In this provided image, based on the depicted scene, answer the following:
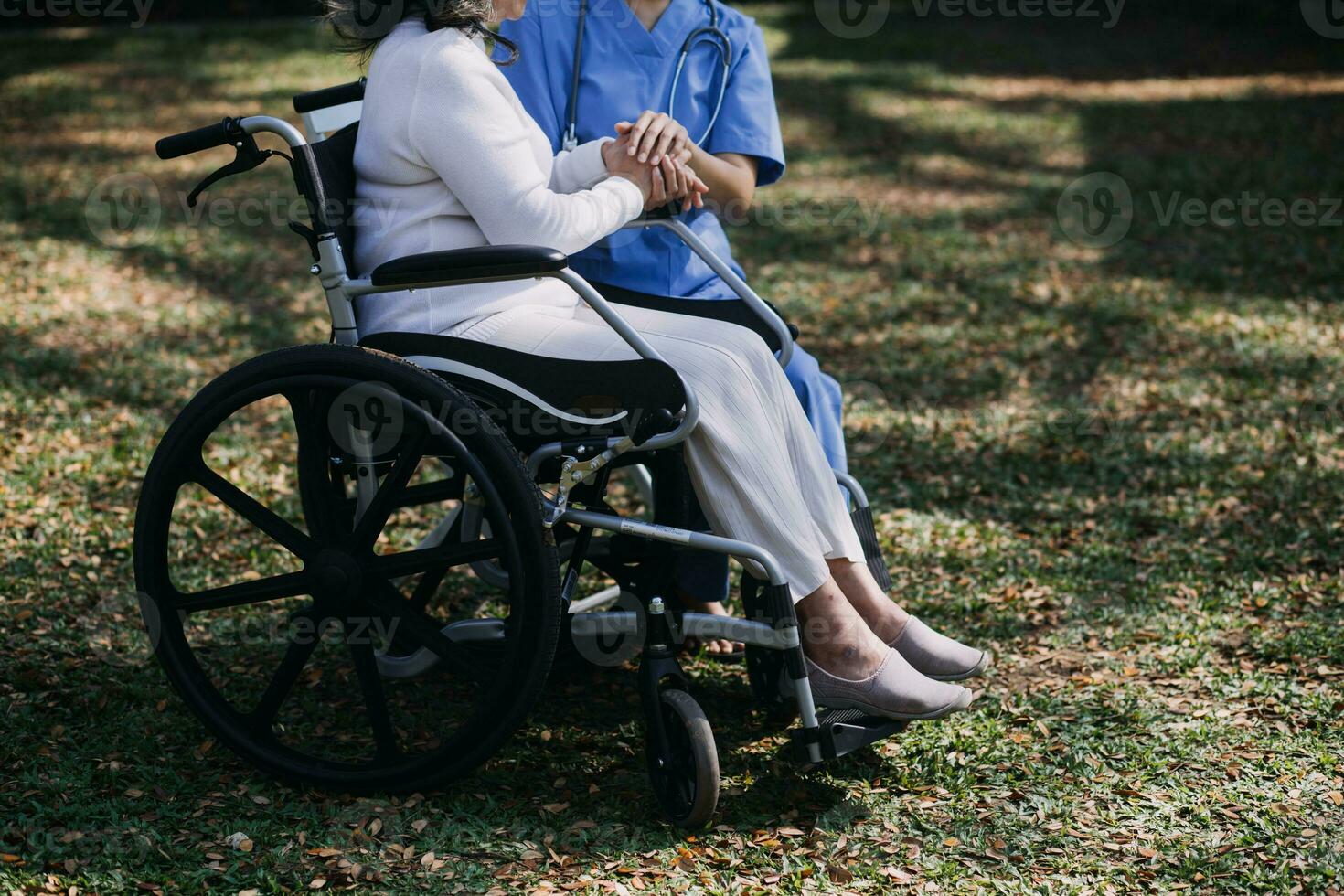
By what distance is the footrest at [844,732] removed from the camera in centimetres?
223

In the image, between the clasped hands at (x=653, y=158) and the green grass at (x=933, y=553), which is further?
the clasped hands at (x=653, y=158)

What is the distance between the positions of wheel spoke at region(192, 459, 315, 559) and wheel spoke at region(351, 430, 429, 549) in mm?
95

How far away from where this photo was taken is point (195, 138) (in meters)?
2.23

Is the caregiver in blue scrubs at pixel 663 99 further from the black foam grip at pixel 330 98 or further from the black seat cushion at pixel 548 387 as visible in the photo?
the black seat cushion at pixel 548 387

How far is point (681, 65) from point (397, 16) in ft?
2.53

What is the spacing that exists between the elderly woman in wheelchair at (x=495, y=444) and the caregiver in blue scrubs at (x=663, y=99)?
0.40 meters

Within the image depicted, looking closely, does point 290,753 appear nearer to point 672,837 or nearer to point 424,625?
point 424,625

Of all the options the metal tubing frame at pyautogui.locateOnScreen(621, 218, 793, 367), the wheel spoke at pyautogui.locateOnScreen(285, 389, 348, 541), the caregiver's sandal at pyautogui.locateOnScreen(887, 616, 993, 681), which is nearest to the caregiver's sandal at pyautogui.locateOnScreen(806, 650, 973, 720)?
the caregiver's sandal at pyautogui.locateOnScreen(887, 616, 993, 681)

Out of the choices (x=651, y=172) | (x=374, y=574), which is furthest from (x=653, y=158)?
(x=374, y=574)

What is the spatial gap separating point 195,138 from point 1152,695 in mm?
2181

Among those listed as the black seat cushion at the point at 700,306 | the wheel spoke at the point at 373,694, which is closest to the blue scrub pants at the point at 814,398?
the black seat cushion at the point at 700,306

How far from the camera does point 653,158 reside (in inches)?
99.4

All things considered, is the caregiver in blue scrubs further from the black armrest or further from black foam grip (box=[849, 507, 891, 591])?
the black armrest

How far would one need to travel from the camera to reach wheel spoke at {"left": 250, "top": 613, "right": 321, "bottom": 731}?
229cm
